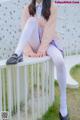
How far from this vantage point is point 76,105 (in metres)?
4.37

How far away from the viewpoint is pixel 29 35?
3.78 metres

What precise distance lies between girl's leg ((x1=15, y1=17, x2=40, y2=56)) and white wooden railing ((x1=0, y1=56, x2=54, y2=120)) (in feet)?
0.45

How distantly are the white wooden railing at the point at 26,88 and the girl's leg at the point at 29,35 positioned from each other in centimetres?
14

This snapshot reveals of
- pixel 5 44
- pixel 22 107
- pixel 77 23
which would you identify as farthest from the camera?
pixel 77 23

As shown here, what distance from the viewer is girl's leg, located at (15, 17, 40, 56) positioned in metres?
3.73

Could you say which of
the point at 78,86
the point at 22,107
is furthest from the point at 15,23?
the point at 22,107

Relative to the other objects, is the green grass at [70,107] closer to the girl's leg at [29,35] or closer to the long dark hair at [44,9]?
the girl's leg at [29,35]

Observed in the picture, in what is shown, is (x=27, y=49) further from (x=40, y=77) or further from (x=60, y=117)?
(x=60, y=117)

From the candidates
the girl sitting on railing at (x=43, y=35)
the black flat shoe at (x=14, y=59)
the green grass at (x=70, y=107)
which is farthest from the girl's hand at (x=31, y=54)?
the green grass at (x=70, y=107)

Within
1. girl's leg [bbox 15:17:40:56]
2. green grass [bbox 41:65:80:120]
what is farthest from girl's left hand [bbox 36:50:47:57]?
green grass [bbox 41:65:80:120]

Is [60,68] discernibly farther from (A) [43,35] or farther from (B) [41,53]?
(A) [43,35]

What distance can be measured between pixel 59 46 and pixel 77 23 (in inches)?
91.3

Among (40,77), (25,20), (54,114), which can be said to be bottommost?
(54,114)

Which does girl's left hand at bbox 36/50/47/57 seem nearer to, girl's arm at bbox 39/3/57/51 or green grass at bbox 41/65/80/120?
girl's arm at bbox 39/3/57/51
